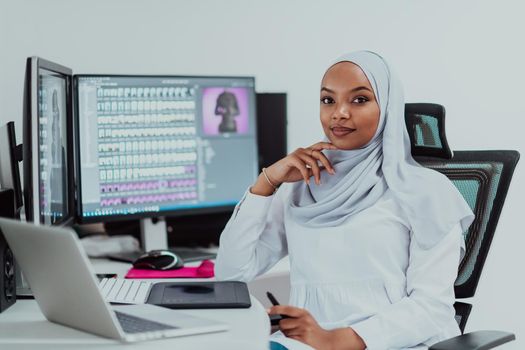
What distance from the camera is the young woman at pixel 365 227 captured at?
1.81 m

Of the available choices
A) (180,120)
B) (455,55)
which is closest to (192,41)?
(180,120)

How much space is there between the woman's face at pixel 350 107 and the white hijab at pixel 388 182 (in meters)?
0.02

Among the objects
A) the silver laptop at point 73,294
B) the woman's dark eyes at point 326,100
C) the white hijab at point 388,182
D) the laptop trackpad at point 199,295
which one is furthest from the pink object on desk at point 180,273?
the silver laptop at point 73,294

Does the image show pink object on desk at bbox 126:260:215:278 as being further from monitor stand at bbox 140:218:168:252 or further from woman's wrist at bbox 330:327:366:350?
woman's wrist at bbox 330:327:366:350

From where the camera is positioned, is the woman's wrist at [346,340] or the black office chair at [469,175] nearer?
the woman's wrist at [346,340]

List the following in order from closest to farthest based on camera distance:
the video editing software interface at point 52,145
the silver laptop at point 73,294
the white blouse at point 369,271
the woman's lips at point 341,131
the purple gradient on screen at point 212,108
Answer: the silver laptop at point 73,294 < the video editing software interface at point 52,145 < the white blouse at point 369,271 < the woman's lips at point 341,131 < the purple gradient on screen at point 212,108

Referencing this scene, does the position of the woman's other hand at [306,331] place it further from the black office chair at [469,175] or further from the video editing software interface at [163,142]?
the video editing software interface at [163,142]

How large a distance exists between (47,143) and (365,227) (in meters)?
0.71

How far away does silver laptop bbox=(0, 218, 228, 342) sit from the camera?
1.26 m

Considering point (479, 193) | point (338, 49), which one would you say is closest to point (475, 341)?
point (479, 193)

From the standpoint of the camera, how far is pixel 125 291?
5.58 feet

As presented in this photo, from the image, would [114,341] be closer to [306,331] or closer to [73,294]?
[73,294]

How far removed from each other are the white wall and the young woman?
1.14 metres

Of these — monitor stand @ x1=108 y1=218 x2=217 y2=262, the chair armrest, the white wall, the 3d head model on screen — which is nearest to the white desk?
the chair armrest
